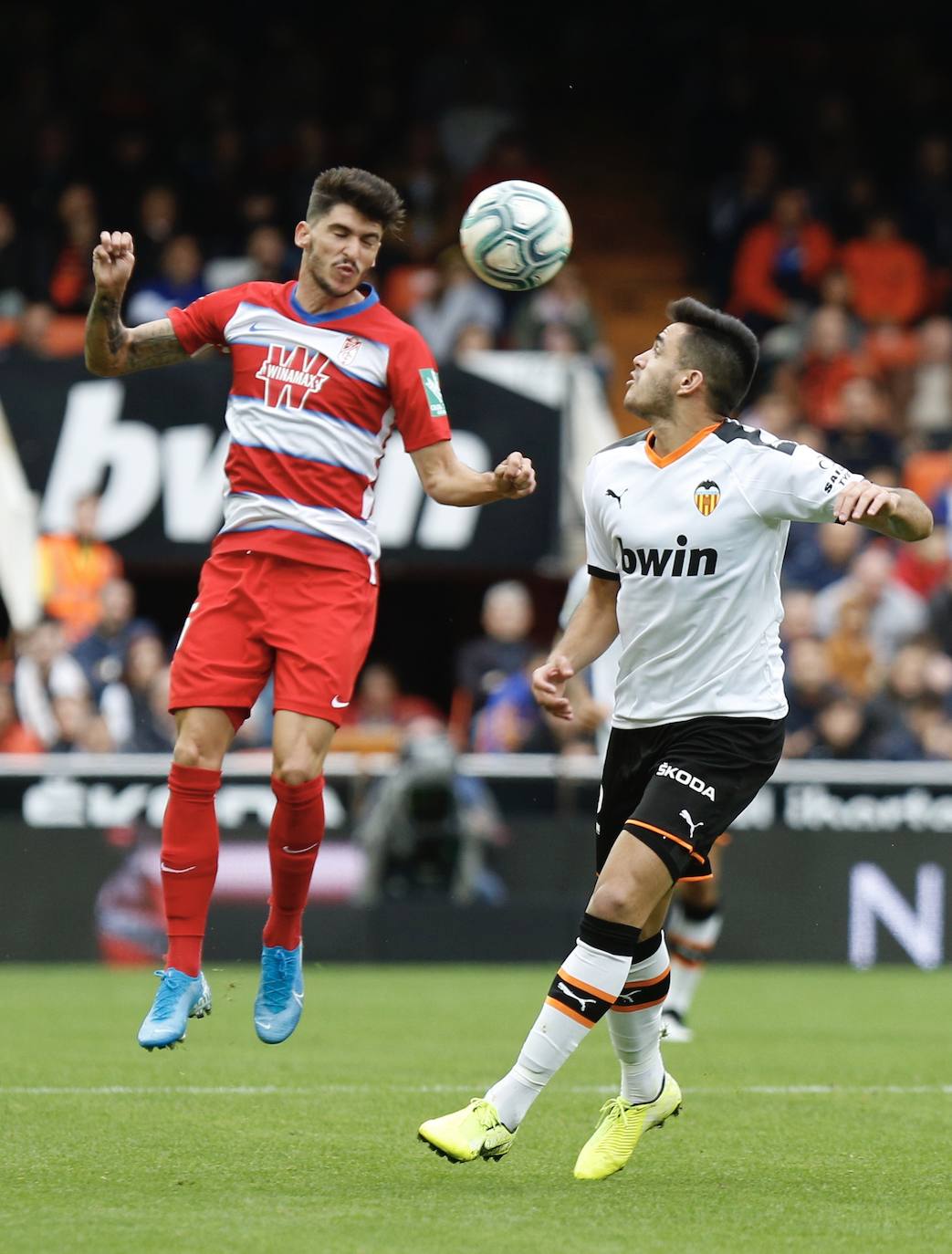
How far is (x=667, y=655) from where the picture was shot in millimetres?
6191

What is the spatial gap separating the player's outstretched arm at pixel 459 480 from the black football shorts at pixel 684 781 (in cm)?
78

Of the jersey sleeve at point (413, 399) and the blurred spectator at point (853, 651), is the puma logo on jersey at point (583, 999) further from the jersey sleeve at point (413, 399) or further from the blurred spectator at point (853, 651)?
the blurred spectator at point (853, 651)

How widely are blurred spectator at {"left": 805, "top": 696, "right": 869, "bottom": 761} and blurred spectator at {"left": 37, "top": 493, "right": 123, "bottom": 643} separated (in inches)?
187

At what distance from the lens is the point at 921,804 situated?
13398 millimetres

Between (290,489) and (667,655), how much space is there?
1377mm

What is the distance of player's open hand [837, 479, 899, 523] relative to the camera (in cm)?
570

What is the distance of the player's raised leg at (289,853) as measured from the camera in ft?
22.1

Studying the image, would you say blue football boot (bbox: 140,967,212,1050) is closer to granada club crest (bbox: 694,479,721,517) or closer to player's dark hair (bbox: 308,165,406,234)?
granada club crest (bbox: 694,479,721,517)

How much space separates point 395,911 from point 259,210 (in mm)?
6597

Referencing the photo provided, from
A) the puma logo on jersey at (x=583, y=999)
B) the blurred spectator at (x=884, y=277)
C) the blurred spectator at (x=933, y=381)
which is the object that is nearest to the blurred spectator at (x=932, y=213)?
the blurred spectator at (x=884, y=277)

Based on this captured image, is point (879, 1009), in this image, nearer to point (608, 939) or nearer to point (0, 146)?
point (608, 939)

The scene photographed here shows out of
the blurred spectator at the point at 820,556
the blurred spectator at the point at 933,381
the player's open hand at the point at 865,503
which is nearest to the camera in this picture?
the player's open hand at the point at 865,503

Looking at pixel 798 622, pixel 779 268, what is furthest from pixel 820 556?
pixel 779 268

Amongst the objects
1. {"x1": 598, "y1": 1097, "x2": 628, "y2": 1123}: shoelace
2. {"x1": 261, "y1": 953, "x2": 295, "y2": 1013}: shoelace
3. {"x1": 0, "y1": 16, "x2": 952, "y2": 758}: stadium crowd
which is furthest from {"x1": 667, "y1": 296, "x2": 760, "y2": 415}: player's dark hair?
{"x1": 0, "y1": 16, "x2": 952, "y2": 758}: stadium crowd
